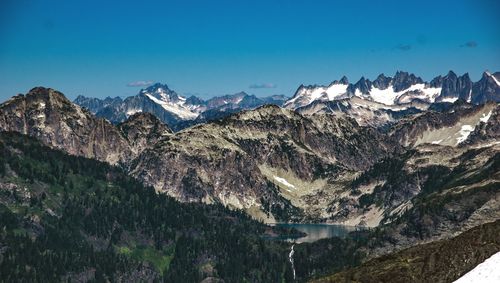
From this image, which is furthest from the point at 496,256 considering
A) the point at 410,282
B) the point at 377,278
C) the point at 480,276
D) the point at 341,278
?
the point at 341,278

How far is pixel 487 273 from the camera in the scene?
98.2 m

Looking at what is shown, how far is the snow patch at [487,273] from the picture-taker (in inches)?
3750

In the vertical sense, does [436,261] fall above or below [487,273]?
below

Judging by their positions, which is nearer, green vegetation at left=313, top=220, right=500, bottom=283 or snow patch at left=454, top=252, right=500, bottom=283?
snow patch at left=454, top=252, right=500, bottom=283

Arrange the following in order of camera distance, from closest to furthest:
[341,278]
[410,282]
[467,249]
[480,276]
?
1. [480,276]
2. [467,249]
3. [410,282]
4. [341,278]

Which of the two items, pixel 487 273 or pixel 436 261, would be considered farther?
pixel 436 261

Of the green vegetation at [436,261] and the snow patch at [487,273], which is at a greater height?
the snow patch at [487,273]

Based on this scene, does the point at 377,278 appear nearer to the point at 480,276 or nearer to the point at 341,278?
the point at 341,278

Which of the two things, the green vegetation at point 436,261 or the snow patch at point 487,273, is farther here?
the green vegetation at point 436,261

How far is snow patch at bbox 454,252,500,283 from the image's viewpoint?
95250mm

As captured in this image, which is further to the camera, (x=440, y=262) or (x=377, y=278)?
(x=377, y=278)

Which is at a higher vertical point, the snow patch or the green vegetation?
the snow patch

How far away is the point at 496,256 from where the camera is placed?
103 meters

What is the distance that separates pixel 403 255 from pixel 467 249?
107ft
